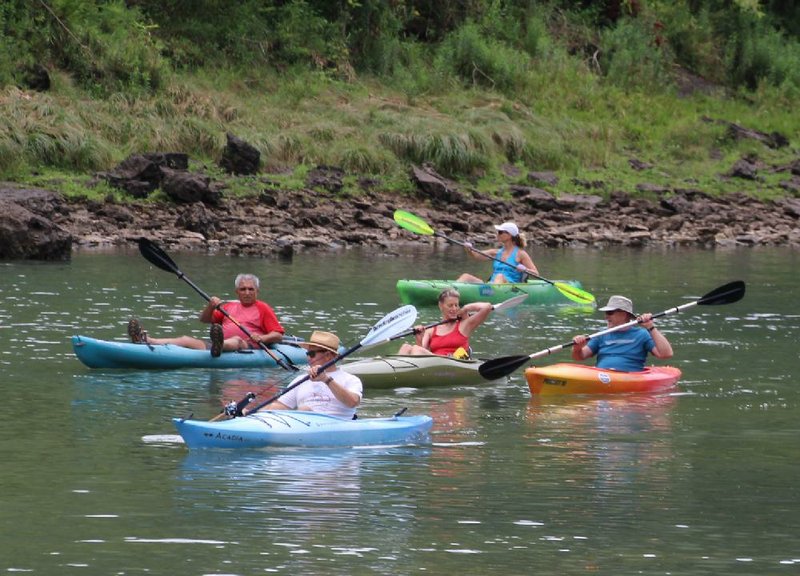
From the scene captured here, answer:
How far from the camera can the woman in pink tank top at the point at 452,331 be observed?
14.4 metres

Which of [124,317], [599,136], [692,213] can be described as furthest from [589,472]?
[599,136]

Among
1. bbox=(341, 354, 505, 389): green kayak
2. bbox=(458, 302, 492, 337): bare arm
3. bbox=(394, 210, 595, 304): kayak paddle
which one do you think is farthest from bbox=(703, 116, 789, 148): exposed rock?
bbox=(341, 354, 505, 389): green kayak

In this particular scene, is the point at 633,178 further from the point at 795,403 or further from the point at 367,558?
the point at 367,558

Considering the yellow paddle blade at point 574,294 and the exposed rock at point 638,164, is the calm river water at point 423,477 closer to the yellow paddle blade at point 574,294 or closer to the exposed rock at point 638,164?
the yellow paddle blade at point 574,294

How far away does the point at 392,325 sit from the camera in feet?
40.3

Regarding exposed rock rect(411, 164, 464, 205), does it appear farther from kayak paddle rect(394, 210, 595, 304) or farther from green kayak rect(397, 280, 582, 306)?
green kayak rect(397, 280, 582, 306)

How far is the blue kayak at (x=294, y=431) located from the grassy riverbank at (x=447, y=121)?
57.8ft

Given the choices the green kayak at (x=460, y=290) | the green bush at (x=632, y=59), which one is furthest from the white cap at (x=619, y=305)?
the green bush at (x=632, y=59)

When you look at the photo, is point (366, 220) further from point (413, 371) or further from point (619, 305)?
point (619, 305)

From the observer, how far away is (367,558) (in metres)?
8.18

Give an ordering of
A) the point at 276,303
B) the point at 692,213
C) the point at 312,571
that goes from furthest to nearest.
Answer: the point at 692,213 → the point at 276,303 → the point at 312,571

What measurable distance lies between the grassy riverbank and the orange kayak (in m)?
15.7

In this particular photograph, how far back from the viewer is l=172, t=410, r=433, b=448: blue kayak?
34.9 feet

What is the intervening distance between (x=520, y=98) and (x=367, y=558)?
28.9 m
